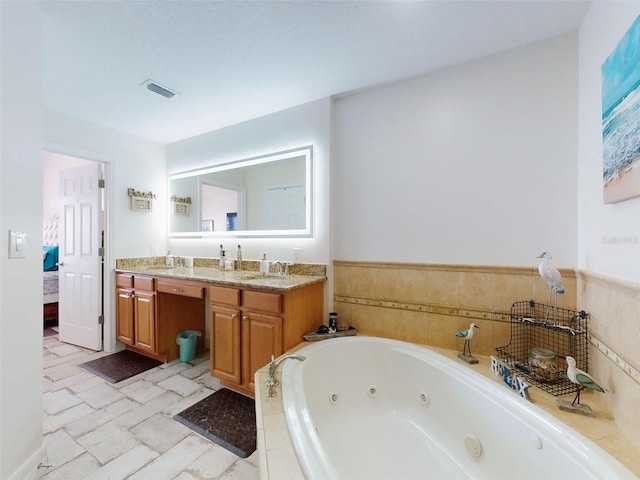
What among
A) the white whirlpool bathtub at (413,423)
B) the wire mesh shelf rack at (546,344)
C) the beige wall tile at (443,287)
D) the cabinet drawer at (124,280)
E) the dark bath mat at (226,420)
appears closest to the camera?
the white whirlpool bathtub at (413,423)

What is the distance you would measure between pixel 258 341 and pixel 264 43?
2.01m

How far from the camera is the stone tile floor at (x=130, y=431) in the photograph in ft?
4.61

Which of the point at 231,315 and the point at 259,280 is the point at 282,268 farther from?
the point at 231,315

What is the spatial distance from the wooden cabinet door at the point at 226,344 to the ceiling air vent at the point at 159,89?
1.82 m

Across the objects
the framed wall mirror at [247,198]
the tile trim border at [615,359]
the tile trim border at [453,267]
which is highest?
the framed wall mirror at [247,198]

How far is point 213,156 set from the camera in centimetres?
300

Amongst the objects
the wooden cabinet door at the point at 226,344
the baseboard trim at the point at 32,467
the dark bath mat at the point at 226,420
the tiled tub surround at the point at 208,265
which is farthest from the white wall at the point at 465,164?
the baseboard trim at the point at 32,467

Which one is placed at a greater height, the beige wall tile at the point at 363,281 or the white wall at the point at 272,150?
the white wall at the point at 272,150

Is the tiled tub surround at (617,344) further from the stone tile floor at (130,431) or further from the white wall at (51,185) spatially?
the white wall at (51,185)

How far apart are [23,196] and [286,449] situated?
1689mm

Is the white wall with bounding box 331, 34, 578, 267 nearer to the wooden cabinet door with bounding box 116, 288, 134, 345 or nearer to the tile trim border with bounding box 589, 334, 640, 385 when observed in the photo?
the tile trim border with bounding box 589, 334, 640, 385

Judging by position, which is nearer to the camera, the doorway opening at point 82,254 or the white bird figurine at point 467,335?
the white bird figurine at point 467,335

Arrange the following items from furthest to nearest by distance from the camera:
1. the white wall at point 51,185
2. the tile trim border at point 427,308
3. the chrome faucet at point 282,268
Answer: the white wall at point 51,185 → the chrome faucet at point 282,268 → the tile trim border at point 427,308

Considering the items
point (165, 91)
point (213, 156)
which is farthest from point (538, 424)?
point (213, 156)
